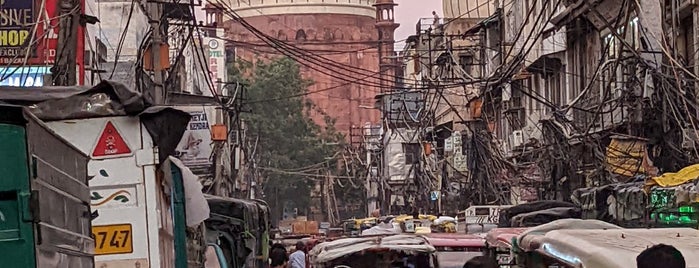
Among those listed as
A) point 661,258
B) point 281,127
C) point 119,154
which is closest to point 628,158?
point 119,154

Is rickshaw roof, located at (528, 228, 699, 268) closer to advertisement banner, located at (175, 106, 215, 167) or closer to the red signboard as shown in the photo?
the red signboard

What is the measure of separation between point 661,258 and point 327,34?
84.6 meters

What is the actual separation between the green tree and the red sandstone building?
6463mm

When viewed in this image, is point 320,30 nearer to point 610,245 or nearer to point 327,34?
point 327,34

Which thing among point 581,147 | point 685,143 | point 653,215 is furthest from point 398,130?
point 653,215

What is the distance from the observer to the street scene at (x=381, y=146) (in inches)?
271

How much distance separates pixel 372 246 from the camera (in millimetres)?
15391

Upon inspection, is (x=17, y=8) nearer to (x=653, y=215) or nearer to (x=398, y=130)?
(x=653, y=215)

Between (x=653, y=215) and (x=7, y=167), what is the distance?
13.6 m

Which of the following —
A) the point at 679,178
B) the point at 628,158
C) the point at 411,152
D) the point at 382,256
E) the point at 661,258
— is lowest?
the point at 411,152

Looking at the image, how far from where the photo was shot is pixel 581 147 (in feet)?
108

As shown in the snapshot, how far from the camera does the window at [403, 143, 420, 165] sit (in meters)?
69.0

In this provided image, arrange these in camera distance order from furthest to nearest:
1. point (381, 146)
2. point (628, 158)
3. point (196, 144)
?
1. point (381, 146)
2. point (196, 144)
3. point (628, 158)

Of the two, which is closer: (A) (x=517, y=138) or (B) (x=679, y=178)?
(B) (x=679, y=178)
